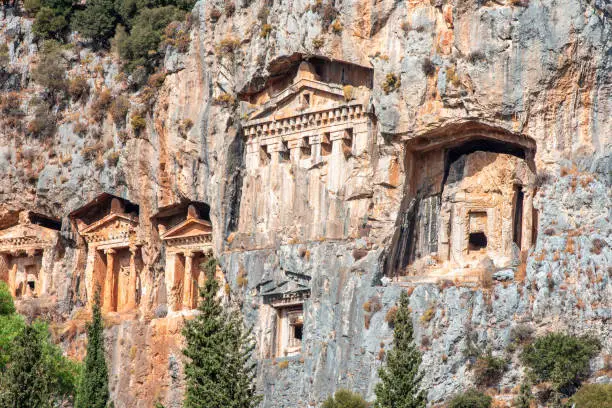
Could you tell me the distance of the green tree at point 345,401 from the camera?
2191 inches

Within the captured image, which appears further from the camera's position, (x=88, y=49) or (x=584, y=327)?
(x=88, y=49)

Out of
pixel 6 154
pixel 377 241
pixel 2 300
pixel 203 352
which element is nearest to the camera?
pixel 203 352

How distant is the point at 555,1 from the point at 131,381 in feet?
76.6

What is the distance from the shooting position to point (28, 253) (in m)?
76.2

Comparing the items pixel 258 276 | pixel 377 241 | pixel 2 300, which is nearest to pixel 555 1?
pixel 377 241

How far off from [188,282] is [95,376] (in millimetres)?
11337

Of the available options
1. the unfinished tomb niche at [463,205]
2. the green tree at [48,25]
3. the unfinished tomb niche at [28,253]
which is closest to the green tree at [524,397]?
the unfinished tomb niche at [463,205]

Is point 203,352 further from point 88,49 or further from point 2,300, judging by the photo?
point 88,49

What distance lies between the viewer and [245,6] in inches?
2579

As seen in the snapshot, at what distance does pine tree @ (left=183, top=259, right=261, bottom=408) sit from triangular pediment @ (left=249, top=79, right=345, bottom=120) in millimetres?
13179

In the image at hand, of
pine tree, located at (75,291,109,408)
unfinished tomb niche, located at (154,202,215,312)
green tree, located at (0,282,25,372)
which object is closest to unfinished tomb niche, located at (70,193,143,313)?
unfinished tomb niche, located at (154,202,215,312)

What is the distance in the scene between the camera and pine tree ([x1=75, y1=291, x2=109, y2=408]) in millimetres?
58750

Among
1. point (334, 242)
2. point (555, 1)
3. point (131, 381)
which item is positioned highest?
point (555, 1)

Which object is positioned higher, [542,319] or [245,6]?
[245,6]
